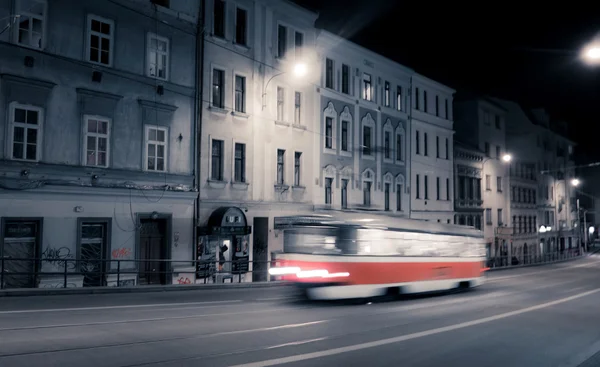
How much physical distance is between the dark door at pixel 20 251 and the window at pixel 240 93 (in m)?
11.3

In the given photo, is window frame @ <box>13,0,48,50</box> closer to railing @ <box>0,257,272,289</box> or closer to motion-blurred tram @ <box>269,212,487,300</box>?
railing @ <box>0,257,272,289</box>

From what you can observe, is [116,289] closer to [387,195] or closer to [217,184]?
[217,184]

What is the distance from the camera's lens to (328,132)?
34.6 metres

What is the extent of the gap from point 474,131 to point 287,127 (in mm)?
28513

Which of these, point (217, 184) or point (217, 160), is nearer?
point (217, 184)

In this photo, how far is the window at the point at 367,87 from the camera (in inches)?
1487

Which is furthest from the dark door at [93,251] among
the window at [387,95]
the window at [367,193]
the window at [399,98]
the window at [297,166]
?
the window at [399,98]

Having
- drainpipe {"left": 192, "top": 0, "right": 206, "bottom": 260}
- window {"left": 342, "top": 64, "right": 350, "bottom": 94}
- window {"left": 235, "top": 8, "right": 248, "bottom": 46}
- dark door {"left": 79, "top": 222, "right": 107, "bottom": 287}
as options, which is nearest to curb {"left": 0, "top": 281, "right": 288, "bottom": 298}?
dark door {"left": 79, "top": 222, "right": 107, "bottom": 287}

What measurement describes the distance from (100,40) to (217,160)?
7.62 meters

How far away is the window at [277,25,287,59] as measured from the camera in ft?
102

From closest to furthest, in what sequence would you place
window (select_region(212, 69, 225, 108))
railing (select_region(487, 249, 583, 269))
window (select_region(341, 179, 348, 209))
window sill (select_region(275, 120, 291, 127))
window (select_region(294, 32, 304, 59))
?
window (select_region(212, 69, 225, 108))
window sill (select_region(275, 120, 291, 127))
window (select_region(294, 32, 304, 59))
window (select_region(341, 179, 348, 209))
railing (select_region(487, 249, 583, 269))

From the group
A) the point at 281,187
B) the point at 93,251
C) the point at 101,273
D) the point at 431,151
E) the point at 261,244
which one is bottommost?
the point at 101,273

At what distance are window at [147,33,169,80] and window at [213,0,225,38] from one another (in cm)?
321

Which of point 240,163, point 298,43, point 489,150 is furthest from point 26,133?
point 489,150
